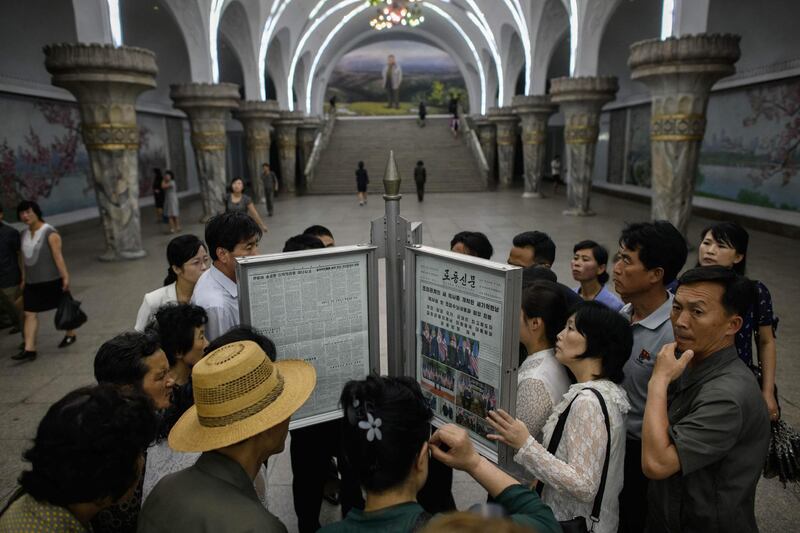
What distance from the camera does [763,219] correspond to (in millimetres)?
11109

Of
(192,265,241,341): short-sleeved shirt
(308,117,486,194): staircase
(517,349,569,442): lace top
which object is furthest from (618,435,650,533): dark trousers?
(308,117,486,194): staircase

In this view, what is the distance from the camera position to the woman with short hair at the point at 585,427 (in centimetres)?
166

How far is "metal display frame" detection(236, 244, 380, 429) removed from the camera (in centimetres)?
206

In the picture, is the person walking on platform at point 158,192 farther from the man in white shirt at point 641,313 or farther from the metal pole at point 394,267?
the man in white shirt at point 641,313

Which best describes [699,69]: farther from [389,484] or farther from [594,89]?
[389,484]

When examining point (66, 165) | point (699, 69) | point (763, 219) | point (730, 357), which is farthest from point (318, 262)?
point (66, 165)

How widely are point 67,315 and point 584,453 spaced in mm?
4992

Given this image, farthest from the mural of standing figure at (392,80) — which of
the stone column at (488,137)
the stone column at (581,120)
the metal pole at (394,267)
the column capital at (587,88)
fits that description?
the metal pole at (394,267)

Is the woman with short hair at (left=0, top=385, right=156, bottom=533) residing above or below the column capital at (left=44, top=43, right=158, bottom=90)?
below

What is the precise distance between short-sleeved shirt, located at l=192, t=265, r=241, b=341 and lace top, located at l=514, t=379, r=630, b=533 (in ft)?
4.96

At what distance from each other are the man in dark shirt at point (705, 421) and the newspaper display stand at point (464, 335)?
0.48 metres

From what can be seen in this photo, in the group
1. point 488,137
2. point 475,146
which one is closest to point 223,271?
point 475,146

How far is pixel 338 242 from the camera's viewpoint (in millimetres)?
10016

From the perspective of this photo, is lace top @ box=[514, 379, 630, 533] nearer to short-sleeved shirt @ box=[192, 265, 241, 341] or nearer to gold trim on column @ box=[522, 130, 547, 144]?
short-sleeved shirt @ box=[192, 265, 241, 341]
